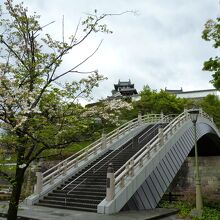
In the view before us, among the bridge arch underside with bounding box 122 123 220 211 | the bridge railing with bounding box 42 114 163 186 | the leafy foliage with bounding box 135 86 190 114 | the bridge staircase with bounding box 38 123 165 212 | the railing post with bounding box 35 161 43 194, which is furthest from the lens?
the leafy foliage with bounding box 135 86 190 114

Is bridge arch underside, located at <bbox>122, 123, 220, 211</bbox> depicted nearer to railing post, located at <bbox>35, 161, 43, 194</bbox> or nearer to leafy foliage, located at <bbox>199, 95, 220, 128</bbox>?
railing post, located at <bbox>35, 161, 43, 194</bbox>

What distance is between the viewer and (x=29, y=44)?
31.2 feet

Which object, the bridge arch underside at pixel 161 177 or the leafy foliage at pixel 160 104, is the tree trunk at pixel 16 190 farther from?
the leafy foliage at pixel 160 104

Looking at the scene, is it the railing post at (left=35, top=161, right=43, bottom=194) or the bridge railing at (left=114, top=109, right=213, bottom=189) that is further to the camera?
the railing post at (left=35, top=161, right=43, bottom=194)

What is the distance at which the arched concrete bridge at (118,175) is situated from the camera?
15539 mm

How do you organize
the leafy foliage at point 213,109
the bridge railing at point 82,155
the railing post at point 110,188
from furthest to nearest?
the leafy foliage at point 213,109, the bridge railing at point 82,155, the railing post at point 110,188

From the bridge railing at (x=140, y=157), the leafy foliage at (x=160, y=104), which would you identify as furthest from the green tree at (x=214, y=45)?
the leafy foliage at (x=160, y=104)

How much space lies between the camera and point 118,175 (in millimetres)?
17281

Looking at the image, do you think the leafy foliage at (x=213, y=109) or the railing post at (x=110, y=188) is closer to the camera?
the railing post at (x=110, y=188)

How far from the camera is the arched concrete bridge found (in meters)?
15.5

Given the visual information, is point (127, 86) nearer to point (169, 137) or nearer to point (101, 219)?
point (169, 137)

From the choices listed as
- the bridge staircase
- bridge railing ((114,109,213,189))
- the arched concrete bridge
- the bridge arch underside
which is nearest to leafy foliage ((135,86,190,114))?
the bridge arch underside

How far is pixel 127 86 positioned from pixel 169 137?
95003 mm

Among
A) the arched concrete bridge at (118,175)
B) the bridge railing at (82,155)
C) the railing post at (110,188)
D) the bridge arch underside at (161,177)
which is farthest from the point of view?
the bridge railing at (82,155)
